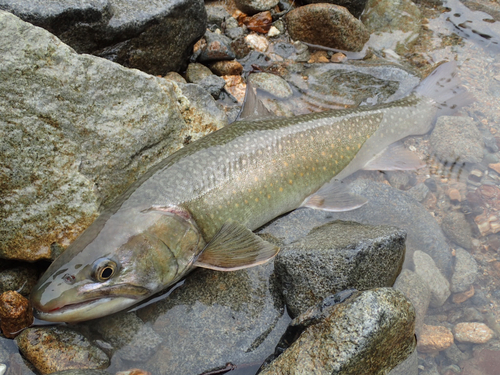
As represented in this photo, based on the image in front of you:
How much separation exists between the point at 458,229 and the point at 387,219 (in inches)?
38.8

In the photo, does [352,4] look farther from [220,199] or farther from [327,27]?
[220,199]

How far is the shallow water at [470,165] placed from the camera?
4672 mm

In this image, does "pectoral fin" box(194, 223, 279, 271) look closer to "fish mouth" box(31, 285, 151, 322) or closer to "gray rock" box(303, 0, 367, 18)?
"fish mouth" box(31, 285, 151, 322)

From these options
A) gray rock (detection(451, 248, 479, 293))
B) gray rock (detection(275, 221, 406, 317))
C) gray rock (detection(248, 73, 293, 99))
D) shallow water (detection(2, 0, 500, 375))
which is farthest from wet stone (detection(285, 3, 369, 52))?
gray rock (detection(275, 221, 406, 317))

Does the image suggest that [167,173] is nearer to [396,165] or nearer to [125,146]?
[125,146]

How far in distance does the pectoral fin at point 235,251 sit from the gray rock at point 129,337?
751 millimetres

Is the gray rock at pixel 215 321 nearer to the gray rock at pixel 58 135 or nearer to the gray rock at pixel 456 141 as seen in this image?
the gray rock at pixel 58 135

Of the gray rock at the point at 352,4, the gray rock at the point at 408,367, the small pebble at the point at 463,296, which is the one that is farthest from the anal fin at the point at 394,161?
the gray rock at the point at 352,4

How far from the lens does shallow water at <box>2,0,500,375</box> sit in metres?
4.67

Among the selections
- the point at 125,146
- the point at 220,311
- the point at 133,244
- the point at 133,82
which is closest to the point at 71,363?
the point at 133,244

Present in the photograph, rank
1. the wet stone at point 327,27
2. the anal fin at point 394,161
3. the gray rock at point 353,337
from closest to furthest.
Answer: the gray rock at point 353,337 → the anal fin at point 394,161 → the wet stone at point 327,27

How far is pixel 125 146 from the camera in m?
4.50

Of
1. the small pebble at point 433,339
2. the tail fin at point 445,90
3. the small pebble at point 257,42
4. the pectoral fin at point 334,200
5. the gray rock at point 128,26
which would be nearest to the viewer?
the small pebble at point 433,339

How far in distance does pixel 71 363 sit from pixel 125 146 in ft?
6.93
